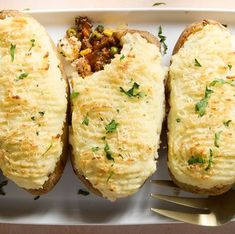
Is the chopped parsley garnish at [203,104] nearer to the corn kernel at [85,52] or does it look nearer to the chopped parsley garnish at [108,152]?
the chopped parsley garnish at [108,152]

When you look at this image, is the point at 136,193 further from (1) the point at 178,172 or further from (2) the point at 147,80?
(2) the point at 147,80

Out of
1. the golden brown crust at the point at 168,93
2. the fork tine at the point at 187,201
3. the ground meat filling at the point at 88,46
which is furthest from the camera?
the ground meat filling at the point at 88,46

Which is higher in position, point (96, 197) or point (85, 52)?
point (85, 52)

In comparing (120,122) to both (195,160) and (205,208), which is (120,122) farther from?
(205,208)

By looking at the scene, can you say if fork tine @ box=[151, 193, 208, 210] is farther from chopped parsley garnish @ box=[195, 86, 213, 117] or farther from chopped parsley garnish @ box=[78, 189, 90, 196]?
chopped parsley garnish @ box=[195, 86, 213, 117]

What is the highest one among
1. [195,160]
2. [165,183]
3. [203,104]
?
[203,104]

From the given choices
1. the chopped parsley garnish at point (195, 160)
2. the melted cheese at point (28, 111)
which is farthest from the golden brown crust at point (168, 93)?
the melted cheese at point (28, 111)

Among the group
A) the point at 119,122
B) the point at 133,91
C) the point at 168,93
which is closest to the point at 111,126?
the point at 119,122
